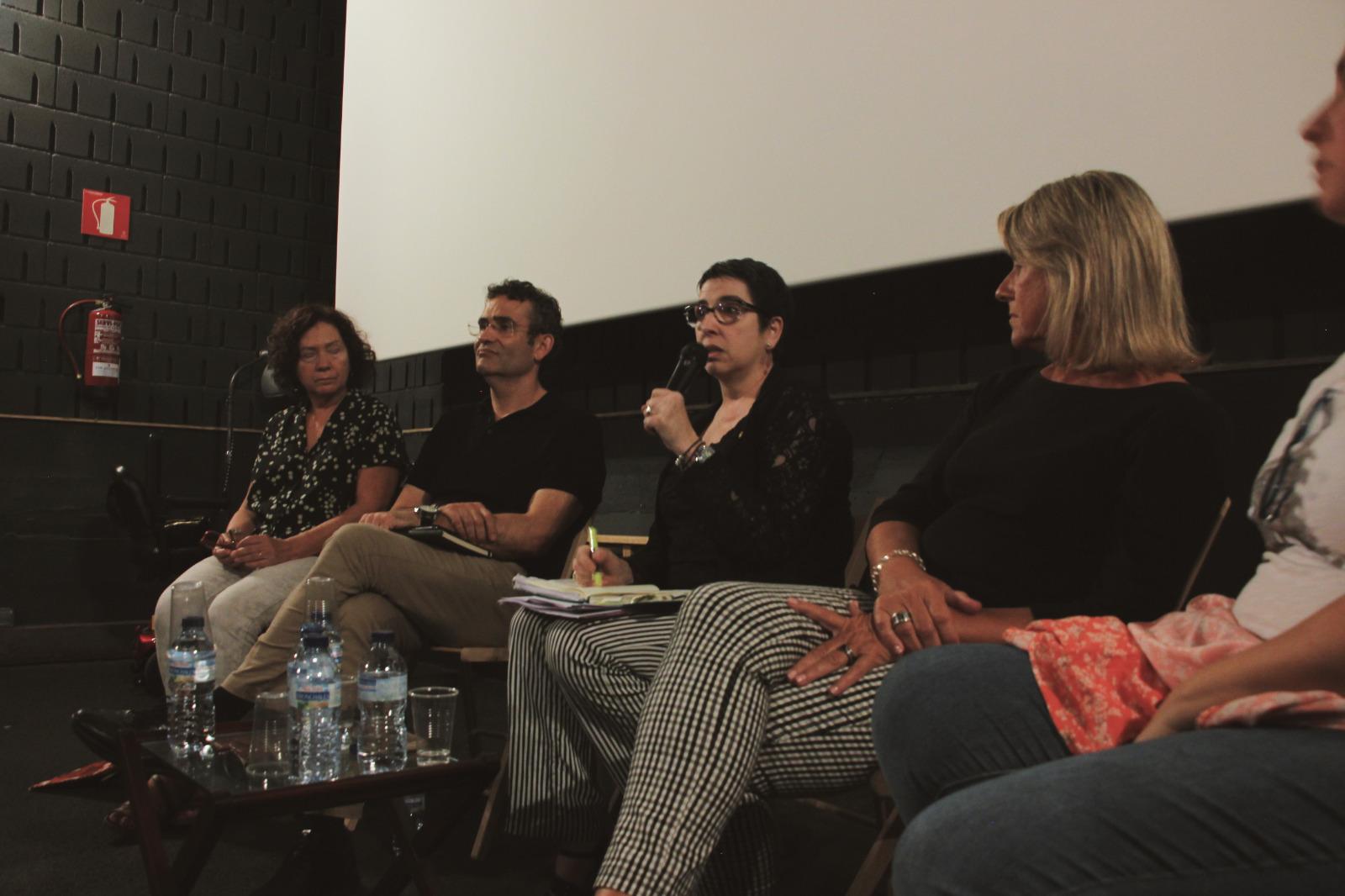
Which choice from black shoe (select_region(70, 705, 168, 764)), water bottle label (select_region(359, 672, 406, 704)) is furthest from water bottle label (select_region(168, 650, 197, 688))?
water bottle label (select_region(359, 672, 406, 704))

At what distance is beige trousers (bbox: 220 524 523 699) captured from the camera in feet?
7.08

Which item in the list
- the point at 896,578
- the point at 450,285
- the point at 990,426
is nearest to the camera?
the point at 896,578

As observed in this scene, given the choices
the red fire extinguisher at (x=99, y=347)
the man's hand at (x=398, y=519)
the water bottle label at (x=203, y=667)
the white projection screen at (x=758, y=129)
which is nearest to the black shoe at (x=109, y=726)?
the water bottle label at (x=203, y=667)

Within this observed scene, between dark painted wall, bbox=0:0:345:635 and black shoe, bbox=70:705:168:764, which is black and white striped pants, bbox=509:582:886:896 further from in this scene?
dark painted wall, bbox=0:0:345:635

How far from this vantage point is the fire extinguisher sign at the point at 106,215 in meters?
4.78

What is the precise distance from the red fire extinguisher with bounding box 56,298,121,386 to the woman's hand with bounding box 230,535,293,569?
8.43 ft

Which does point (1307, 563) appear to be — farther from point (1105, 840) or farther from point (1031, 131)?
point (1031, 131)

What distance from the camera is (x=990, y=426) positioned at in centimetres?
152

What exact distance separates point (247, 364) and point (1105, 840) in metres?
5.06

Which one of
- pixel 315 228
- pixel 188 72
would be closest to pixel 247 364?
pixel 315 228

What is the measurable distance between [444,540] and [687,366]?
68cm

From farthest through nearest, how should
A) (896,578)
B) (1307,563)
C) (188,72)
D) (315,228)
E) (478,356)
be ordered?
(315,228) → (188,72) → (478,356) → (896,578) → (1307,563)

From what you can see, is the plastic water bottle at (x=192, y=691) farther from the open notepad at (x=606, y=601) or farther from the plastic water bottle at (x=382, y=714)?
the open notepad at (x=606, y=601)

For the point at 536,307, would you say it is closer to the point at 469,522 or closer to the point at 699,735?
the point at 469,522
